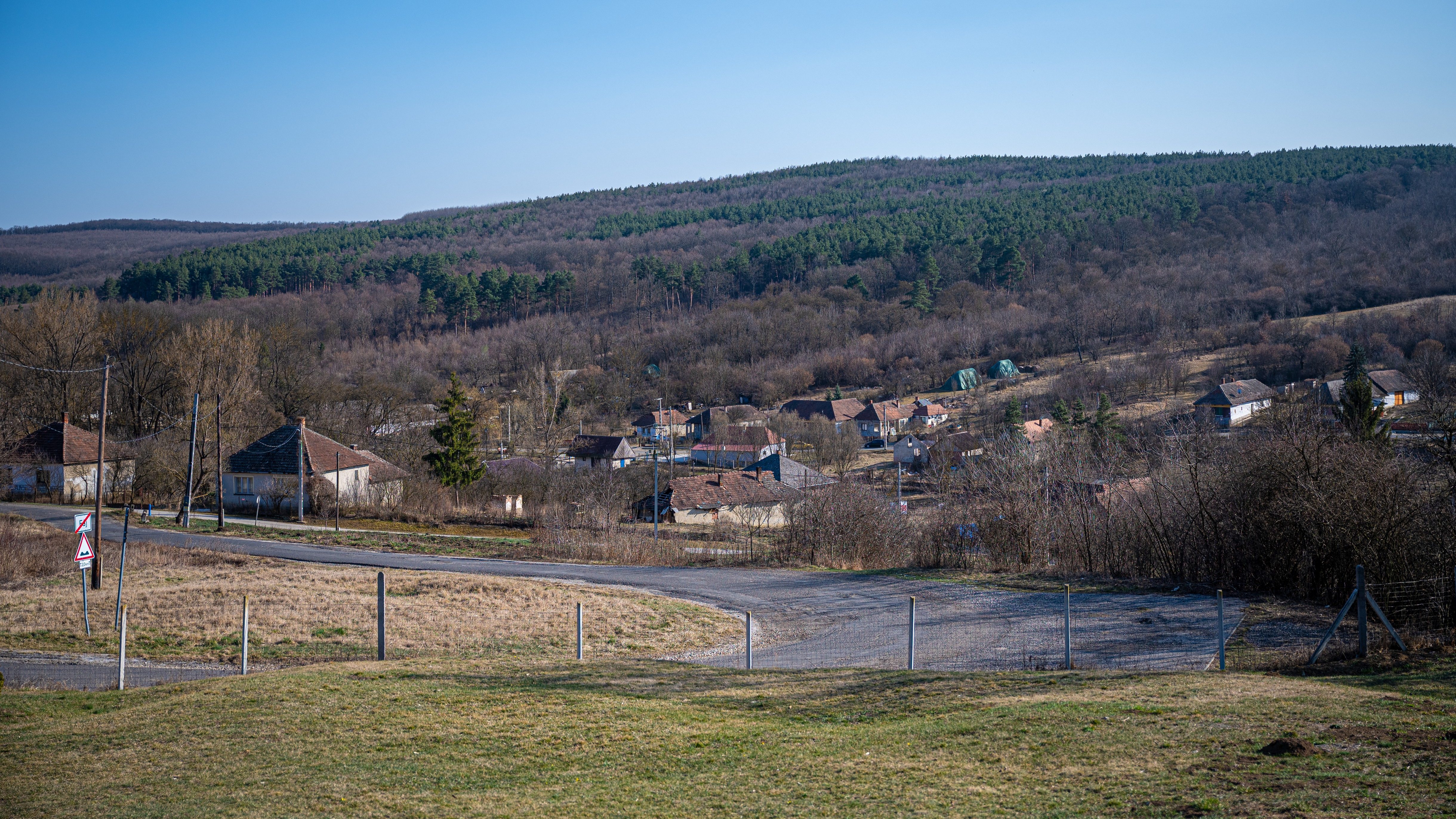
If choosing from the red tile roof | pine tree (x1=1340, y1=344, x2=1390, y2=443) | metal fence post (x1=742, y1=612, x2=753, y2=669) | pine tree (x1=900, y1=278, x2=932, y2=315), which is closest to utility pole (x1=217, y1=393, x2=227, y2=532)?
the red tile roof

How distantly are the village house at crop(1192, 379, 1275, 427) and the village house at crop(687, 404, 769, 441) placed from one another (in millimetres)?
33816

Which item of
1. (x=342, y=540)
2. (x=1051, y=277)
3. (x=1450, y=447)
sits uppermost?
(x=1051, y=277)

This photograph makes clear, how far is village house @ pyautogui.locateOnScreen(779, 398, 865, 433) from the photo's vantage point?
81000 mm

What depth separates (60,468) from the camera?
48.3 m

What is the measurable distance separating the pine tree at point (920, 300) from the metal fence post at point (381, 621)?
341 feet

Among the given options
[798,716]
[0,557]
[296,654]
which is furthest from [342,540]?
[798,716]

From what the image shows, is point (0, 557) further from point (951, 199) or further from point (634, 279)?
point (951, 199)

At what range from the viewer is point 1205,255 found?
119 metres

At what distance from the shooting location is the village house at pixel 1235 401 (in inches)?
2534

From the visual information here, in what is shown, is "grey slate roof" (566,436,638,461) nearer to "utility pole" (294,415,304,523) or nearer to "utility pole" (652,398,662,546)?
"utility pole" (652,398,662,546)

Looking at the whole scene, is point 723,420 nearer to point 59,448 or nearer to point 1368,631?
point 59,448

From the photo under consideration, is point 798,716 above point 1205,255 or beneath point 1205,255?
beneath

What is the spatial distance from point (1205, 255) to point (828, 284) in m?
50.4

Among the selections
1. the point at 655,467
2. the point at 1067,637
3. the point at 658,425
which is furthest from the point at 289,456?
the point at 1067,637
